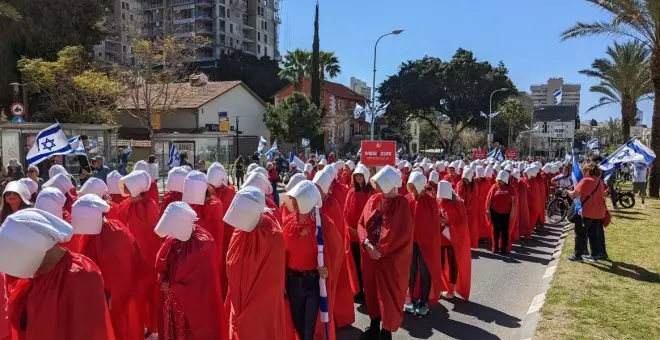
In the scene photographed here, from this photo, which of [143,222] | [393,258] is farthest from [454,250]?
[143,222]

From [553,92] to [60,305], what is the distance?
129657 millimetres

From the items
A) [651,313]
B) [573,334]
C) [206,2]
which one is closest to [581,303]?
[651,313]

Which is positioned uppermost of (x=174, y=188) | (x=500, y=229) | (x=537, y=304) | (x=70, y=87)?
(x=70, y=87)

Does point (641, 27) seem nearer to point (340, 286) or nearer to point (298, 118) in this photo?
point (340, 286)

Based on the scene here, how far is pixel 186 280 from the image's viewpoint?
425cm

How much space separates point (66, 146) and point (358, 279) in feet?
24.7

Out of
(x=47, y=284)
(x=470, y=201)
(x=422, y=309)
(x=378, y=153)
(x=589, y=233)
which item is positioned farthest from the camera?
(x=378, y=153)

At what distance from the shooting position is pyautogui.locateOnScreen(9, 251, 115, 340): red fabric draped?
3.20 meters

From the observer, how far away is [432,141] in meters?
70.1

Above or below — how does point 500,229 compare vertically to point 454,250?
below

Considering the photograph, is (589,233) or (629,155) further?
(629,155)

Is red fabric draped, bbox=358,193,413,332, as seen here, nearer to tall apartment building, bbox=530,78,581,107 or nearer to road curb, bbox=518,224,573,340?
road curb, bbox=518,224,573,340

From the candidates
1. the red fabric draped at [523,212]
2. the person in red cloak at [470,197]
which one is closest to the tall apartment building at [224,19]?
the red fabric draped at [523,212]

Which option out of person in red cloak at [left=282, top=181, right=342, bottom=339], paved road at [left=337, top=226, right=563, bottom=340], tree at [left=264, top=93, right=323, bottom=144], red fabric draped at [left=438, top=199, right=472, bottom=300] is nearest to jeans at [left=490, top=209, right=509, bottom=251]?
paved road at [left=337, top=226, right=563, bottom=340]
